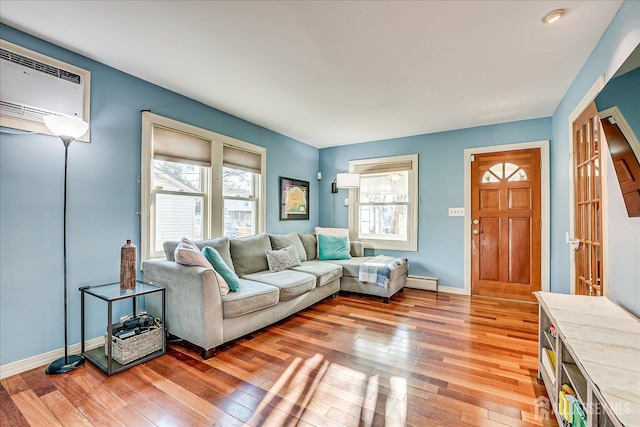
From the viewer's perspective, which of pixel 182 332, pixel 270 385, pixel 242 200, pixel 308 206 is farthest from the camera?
pixel 308 206

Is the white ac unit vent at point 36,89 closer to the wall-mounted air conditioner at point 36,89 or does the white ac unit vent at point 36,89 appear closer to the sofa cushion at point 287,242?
the wall-mounted air conditioner at point 36,89

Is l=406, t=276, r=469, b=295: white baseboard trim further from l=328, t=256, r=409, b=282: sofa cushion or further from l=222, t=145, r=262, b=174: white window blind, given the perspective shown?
l=222, t=145, r=262, b=174: white window blind

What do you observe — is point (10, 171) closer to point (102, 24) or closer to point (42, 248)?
point (42, 248)

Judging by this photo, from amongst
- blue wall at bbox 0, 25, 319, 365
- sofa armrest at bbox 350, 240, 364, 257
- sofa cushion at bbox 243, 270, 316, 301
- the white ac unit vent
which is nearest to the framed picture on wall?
sofa armrest at bbox 350, 240, 364, 257

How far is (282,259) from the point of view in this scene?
3.71 meters

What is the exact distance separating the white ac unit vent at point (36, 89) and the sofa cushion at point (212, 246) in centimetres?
132

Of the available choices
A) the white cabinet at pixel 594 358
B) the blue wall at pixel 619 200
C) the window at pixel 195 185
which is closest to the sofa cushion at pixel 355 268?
the window at pixel 195 185

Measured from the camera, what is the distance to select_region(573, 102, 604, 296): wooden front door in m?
2.15

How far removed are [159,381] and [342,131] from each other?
3.85 meters

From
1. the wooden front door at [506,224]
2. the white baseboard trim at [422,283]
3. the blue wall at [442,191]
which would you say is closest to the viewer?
the wooden front door at [506,224]

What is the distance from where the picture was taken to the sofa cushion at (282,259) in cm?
362

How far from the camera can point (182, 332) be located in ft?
8.09

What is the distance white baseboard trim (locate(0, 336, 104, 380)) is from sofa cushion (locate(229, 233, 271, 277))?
55.9 inches

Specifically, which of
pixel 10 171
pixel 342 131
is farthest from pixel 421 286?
pixel 10 171
